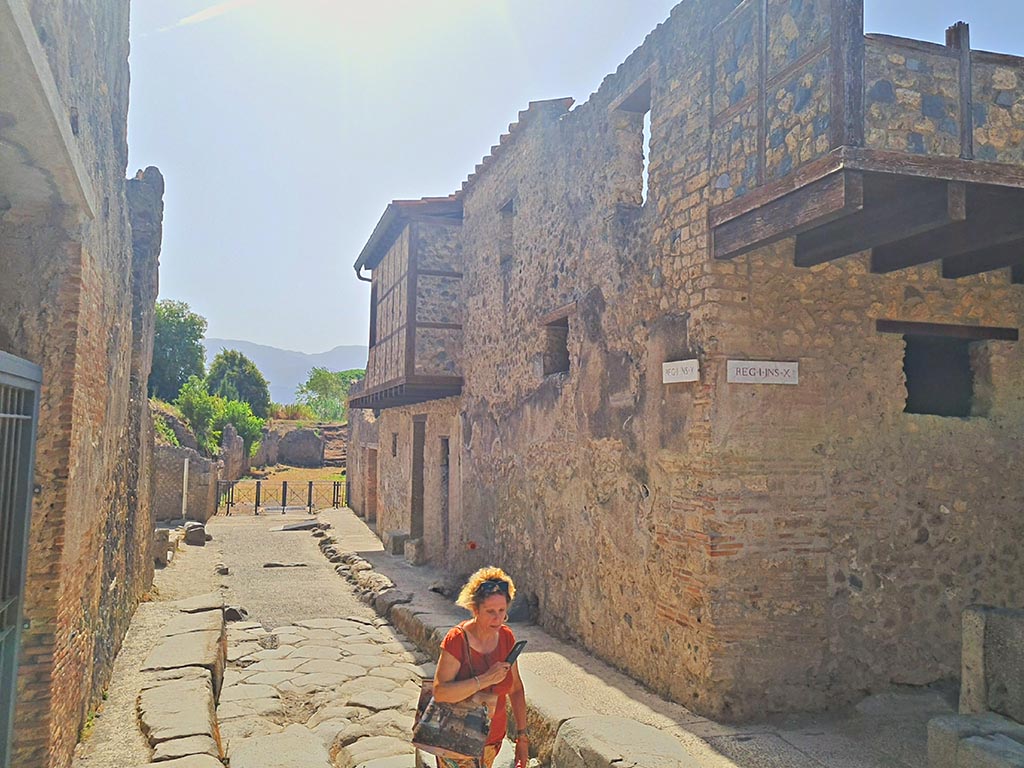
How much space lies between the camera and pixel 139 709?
5.32 metres

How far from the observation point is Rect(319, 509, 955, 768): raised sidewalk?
4.41 meters

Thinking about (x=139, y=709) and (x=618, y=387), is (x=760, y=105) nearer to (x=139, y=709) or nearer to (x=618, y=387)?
(x=618, y=387)

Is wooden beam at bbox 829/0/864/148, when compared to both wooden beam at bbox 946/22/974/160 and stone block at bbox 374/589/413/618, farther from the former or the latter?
stone block at bbox 374/589/413/618

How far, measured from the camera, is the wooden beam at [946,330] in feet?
18.5

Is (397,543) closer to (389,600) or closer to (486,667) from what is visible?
(389,600)

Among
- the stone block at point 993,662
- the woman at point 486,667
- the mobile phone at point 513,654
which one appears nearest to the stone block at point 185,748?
the woman at point 486,667

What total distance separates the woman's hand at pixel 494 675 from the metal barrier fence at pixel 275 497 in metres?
18.6

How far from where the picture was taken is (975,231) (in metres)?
4.86

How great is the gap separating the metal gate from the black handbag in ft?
6.64

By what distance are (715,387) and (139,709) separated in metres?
4.66

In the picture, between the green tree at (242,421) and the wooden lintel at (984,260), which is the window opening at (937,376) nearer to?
the wooden lintel at (984,260)

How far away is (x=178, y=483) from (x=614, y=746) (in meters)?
14.6

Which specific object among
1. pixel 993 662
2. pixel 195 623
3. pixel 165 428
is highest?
pixel 165 428

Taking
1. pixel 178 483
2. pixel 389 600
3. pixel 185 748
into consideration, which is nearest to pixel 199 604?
pixel 389 600
